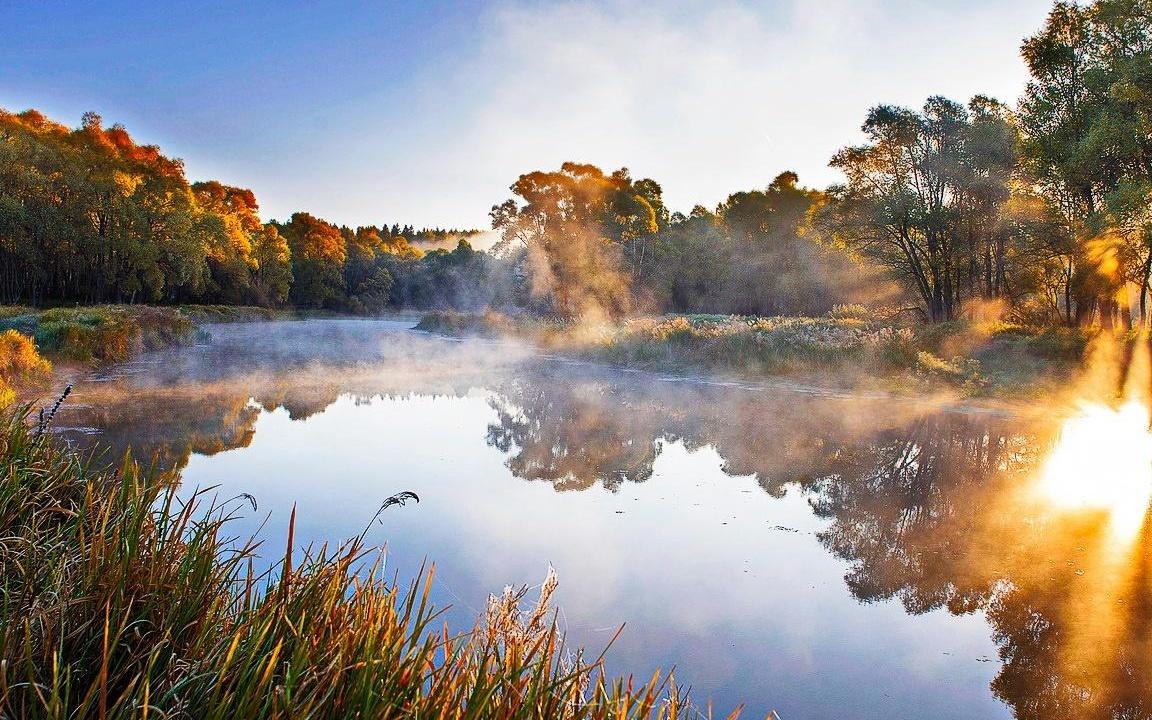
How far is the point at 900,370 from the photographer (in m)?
13.2

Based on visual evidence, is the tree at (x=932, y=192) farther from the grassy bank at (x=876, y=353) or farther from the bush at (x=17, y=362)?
the bush at (x=17, y=362)

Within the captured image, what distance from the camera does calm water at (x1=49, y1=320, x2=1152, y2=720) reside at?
331 cm

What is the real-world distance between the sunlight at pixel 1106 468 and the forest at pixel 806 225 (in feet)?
26.5

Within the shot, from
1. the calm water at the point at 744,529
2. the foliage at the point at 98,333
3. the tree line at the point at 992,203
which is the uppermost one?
the tree line at the point at 992,203

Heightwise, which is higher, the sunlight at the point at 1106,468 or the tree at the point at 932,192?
the tree at the point at 932,192

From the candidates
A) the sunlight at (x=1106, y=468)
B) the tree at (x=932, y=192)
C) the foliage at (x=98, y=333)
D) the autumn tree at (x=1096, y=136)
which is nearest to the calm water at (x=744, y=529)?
the sunlight at (x=1106, y=468)

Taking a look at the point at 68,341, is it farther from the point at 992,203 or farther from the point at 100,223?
the point at 992,203

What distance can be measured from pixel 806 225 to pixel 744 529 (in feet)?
122

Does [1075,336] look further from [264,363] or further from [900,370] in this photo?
[264,363]

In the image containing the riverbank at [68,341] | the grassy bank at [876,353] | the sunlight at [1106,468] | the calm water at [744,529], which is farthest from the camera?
the grassy bank at [876,353]

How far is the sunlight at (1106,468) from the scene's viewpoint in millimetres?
5762

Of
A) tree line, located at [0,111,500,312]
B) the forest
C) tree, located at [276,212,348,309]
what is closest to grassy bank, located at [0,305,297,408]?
tree line, located at [0,111,500,312]

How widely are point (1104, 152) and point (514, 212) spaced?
74.9 feet

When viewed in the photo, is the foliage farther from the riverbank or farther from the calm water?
the calm water
